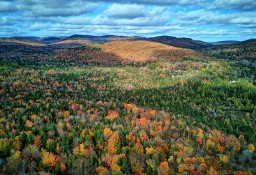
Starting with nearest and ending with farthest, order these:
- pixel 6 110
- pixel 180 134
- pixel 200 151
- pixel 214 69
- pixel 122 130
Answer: pixel 200 151 → pixel 122 130 → pixel 180 134 → pixel 6 110 → pixel 214 69

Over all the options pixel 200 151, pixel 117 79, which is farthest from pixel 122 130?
pixel 117 79

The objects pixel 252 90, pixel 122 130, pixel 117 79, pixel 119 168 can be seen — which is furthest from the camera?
pixel 117 79

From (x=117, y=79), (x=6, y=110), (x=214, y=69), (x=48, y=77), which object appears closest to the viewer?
(x=6, y=110)

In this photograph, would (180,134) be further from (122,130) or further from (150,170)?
(150,170)

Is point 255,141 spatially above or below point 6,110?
below

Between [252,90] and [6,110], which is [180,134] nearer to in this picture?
[6,110]

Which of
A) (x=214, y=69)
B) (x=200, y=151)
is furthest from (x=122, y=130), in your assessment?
(x=214, y=69)

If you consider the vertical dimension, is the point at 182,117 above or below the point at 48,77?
below

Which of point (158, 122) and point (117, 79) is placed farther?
point (117, 79)

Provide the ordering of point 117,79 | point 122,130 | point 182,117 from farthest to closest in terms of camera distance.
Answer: point 117,79 → point 182,117 → point 122,130
